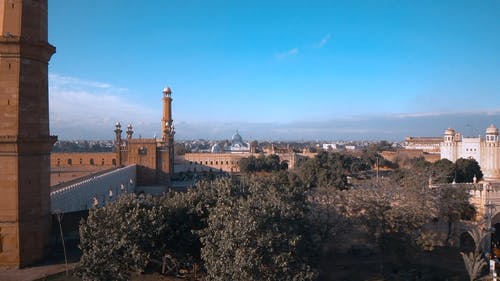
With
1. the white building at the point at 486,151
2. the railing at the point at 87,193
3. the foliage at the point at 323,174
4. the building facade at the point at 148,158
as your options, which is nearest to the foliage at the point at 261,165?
the foliage at the point at 323,174

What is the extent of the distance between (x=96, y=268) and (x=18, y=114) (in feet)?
16.0

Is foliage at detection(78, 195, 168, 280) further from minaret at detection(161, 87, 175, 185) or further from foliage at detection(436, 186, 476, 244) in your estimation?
minaret at detection(161, 87, 175, 185)

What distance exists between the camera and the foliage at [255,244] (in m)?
9.65

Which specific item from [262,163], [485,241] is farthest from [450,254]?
[262,163]

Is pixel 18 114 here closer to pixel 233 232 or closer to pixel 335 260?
pixel 233 232

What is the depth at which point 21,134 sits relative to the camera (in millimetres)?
11688

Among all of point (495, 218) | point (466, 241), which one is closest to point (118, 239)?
point (466, 241)

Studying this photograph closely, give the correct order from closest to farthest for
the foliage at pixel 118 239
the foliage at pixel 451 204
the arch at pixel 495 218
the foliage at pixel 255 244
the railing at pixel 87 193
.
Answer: the foliage at pixel 255 244 → the foliage at pixel 118 239 → the railing at pixel 87 193 → the foliage at pixel 451 204 → the arch at pixel 495 218

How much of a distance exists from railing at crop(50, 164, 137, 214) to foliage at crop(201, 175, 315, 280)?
12.4ft

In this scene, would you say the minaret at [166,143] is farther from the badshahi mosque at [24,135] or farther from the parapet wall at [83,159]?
the badshahi mosque at [24,135]

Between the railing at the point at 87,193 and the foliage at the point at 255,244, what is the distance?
3.78 metres

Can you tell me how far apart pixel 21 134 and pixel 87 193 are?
7.22 m

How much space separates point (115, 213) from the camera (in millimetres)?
10641

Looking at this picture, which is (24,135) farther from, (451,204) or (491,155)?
(491,155)
